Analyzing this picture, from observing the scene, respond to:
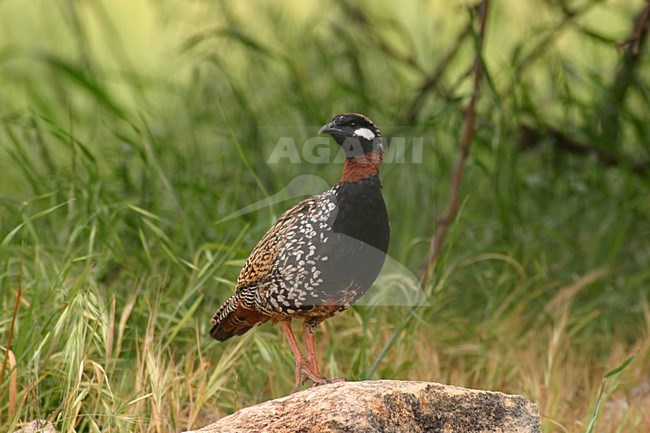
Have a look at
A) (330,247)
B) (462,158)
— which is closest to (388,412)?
(330,247)

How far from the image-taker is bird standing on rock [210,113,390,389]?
10.8ft

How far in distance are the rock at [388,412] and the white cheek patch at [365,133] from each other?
836mm

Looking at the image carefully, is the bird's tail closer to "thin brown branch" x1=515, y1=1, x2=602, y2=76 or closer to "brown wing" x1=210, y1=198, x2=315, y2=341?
"brown wing" x1=210, y1=198, x2=315, y2=341

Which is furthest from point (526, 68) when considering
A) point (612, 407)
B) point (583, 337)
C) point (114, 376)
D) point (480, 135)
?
point (114, 376)

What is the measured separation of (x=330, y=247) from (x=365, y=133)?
0.41 m

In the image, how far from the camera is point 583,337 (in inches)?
206

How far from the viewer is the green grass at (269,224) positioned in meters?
4.04

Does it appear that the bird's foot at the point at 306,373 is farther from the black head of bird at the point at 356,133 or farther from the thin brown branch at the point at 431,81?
the thin brown branch at the point at 431,81

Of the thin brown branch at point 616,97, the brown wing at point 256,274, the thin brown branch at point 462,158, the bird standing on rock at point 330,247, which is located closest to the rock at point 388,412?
the bird standing on rock at point 330,247

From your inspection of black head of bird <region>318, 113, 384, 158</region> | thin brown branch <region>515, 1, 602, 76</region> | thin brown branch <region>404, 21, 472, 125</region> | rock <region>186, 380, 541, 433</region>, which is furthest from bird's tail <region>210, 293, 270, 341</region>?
thin brown branch <region>515, 1, 602, 76</region>

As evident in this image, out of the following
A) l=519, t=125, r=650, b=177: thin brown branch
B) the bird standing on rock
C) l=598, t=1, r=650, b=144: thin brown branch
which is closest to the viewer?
the bird standing on rock

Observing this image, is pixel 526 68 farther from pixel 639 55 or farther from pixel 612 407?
pixel 612 407

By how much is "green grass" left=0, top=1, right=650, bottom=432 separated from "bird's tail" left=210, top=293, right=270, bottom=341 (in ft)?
0.71

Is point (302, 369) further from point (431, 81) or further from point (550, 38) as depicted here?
point (550, 38)
